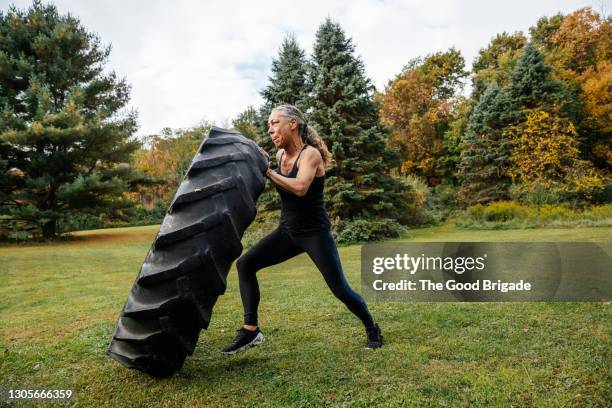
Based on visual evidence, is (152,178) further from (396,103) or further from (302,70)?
(396,103)

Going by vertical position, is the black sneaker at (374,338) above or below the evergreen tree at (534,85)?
below

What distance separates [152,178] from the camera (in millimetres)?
23234

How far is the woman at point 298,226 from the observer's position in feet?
11.4

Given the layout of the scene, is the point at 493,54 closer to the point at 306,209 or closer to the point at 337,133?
the point at 337,133

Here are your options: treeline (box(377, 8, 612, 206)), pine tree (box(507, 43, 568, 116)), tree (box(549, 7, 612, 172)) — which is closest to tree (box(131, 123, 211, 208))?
treeline (box(377, 8, 612, 206))

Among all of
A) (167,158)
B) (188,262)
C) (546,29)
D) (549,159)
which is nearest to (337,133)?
(549,159)

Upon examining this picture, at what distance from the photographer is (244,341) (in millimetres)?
3779

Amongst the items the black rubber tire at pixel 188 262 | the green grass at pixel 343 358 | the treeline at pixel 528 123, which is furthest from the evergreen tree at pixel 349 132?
the black rubber tire at pixel 188 262

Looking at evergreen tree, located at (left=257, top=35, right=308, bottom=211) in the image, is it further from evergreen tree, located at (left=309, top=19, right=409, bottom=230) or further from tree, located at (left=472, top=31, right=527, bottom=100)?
tree, located at (left=472, top=31, right=527, bottom=100)

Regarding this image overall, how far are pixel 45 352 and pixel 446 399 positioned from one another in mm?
3471

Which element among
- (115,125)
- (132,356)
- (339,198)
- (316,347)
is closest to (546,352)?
(316,347)

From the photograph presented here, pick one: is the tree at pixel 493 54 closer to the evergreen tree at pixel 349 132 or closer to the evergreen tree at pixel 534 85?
the evergreen tree at pixel 534 85

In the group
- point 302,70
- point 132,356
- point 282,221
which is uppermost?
point 302,70

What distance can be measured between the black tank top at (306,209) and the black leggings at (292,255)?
0.07 metres
